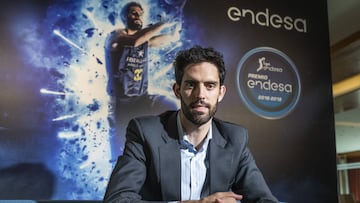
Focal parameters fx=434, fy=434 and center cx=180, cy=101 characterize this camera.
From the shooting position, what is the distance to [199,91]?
1.55 meters

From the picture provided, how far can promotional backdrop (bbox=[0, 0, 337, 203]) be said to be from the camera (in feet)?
8.37

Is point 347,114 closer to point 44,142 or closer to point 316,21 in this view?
point 316,21

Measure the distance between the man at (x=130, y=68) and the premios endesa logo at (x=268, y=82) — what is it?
605mm

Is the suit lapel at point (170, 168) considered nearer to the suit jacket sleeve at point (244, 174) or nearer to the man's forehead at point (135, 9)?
the suit jacket sleeve at point (244, 174)

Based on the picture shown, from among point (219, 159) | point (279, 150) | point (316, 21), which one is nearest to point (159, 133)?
point (219, 159)

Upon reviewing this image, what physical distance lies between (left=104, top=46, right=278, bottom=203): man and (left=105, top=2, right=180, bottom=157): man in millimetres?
1155

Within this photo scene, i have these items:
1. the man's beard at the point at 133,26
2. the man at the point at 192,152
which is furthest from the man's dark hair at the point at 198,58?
the man's beard at the point at 133,26

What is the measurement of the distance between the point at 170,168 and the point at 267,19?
208 centimetres

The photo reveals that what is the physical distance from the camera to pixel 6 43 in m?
2.56

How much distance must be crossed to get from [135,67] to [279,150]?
1204mm

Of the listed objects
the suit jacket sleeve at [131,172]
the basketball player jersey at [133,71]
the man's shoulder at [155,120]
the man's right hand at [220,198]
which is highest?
the basketball player jersey at [133,71]

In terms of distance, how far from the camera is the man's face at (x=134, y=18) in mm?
2873

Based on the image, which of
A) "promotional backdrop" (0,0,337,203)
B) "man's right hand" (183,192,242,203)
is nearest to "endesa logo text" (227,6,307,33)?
"promotional backdrop" (0,0,337,203)

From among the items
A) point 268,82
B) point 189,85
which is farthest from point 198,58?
point 268,82
